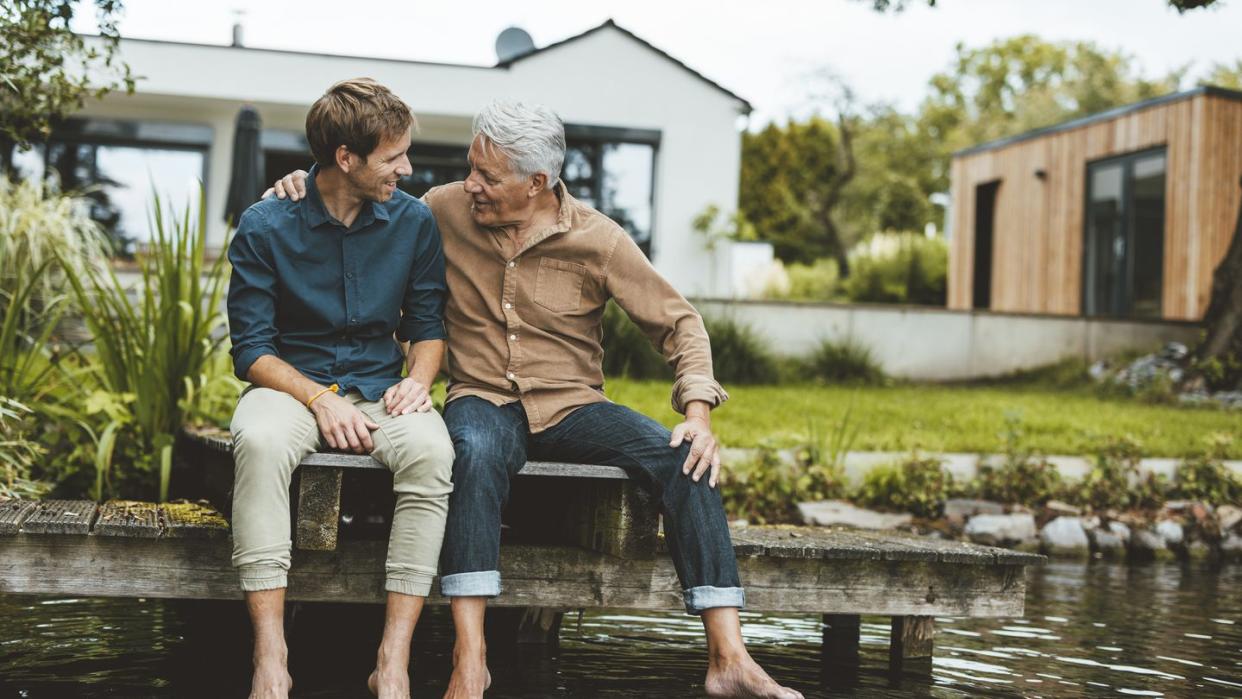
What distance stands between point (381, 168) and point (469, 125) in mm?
14439

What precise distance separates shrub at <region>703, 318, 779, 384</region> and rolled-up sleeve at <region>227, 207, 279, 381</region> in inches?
327

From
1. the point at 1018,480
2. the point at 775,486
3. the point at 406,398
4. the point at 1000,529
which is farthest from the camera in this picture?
the point at 1018,480

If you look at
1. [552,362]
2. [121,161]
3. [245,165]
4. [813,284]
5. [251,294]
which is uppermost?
[121,161]

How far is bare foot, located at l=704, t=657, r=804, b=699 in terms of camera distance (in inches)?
118

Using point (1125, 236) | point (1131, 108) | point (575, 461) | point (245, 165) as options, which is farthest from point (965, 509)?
point (1131, 108)

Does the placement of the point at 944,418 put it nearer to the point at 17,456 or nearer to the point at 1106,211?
the point at 17,456

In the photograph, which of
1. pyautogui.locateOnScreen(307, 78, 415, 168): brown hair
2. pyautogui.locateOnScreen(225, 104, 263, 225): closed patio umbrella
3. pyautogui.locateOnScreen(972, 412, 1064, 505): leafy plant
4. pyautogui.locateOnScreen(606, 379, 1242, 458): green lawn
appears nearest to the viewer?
pyautogui.locateOnScreen(307, 78, 415, 168): brown hair

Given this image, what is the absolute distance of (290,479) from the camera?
289cm

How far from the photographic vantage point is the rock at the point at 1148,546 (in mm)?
7305

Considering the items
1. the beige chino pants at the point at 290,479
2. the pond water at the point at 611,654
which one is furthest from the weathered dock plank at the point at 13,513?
the beige chino pants at the point at 290,479

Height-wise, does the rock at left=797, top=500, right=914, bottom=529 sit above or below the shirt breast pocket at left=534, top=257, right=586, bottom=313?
below

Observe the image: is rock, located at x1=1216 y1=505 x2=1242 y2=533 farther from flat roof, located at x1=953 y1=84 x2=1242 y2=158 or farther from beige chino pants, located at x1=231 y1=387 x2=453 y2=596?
flat roof, located at x1=953 y1=84 x2=1242 y2=158

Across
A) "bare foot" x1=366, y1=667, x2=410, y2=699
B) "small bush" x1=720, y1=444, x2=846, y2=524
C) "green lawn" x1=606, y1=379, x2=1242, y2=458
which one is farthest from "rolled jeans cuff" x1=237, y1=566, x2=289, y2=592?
"green lawn" x1=606, y1=379, x2=1242, y2=458

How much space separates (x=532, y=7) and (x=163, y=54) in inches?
206
